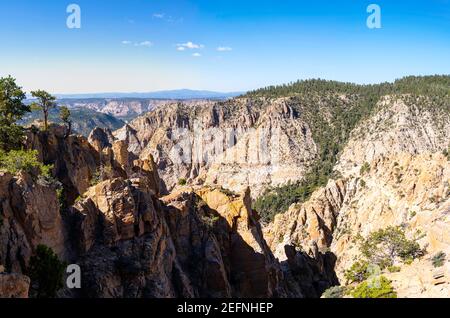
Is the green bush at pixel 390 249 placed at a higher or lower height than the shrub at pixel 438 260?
lower

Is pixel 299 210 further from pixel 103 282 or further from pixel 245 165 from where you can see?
pixel 103 282

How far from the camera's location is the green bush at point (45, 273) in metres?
27.0

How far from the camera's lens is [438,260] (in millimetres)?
35125

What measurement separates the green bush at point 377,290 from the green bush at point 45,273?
20.6m

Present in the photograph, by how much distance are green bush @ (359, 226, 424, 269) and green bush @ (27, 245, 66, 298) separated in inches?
1384

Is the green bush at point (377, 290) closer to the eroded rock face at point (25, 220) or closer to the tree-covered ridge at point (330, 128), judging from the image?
the eroded rock face at point (25, 220)

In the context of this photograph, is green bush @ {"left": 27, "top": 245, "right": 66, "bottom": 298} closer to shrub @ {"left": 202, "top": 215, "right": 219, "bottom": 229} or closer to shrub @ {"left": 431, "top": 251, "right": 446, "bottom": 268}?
shrub @ {"left": 202, "top": 215, "right": 219, "bottom": 229}

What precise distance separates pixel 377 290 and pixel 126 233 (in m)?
20.1

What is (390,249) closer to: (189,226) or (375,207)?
(189,226)

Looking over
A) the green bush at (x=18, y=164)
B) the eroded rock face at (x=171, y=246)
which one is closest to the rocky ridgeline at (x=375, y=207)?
the eroded rock face at (x=171, y=246)

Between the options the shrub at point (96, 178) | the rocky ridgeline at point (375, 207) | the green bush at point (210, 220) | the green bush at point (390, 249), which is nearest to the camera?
the shrub at point (96, 178)

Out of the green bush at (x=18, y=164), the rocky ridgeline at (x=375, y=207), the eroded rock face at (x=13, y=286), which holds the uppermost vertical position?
the green bush at (x=18, y=164)
